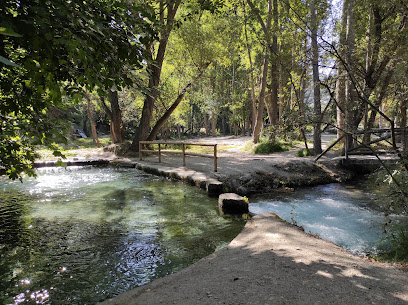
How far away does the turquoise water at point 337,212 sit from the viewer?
5277mm

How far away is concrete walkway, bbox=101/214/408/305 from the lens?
2625 mm

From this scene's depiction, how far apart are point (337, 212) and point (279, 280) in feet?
15.2

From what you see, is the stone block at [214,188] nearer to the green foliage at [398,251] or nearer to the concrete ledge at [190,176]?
the concrete ledge at [190,176]

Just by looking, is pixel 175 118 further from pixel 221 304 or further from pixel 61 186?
pixel 221 304

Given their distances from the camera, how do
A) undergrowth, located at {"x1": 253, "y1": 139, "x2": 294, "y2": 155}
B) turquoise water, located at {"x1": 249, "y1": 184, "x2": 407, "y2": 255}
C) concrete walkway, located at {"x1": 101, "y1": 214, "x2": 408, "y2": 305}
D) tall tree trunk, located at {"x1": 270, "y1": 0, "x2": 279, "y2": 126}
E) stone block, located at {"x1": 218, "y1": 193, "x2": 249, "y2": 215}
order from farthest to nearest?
undergrowth, located at {"x1": 253, "y1": 139, "x2": 294, "y2": 155} < tall tree trunk, located at {"x1": 270, "y1": 0, "x2": 279, "y2": 126} < stone block, located at {"x1": 218, "y1": 193, "x2": 249, "y2": 215} < turquoise water, located at {"x1": 249, "y1": 184, "x2": 407, "y2": 255} < concrete walkway, located at {"x1": 101, "y1": 214, "x2": 408, "y2": 305}

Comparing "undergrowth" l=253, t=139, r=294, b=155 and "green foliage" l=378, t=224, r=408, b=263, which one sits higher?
"undergrowth" l=253, t=139, r=294, b=155

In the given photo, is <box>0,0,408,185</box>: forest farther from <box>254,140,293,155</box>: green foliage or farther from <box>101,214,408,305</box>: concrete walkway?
<box>254,140,293,155</box>: green foliage

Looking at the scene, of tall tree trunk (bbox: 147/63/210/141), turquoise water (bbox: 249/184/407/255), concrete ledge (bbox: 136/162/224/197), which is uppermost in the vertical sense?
tall tree trunk (bbox: 147/63/210/141)

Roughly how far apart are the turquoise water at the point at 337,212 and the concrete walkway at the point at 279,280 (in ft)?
4.64

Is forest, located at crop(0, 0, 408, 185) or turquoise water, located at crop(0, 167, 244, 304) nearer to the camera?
forest, located at crop(0, 0, 408, 185)

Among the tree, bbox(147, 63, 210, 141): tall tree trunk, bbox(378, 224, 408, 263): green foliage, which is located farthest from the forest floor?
bbox(147, 63, 210, 141): tall tree trunk

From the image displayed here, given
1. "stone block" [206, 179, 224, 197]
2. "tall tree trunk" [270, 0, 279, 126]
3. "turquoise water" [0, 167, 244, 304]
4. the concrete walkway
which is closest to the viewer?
the concrete walkway

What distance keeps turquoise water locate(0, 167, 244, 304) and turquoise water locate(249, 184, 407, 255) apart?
156cm

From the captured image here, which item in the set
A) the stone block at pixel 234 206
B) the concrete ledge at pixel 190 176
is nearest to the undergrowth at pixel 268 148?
the concrete ledge at pixel 190 176
